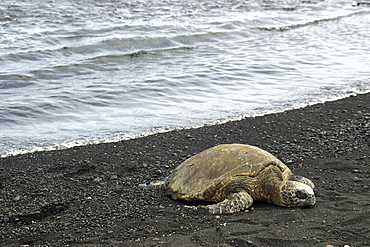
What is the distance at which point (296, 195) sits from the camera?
429 cm

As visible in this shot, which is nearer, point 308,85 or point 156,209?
point 156,209

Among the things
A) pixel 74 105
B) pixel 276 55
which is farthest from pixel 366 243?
pixel 276 55

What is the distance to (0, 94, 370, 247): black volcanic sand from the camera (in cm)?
383

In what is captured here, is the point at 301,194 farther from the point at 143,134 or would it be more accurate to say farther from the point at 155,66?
the point at 155,66

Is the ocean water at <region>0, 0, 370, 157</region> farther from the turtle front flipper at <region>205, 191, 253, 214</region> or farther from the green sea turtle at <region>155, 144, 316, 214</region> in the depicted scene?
the turtle front flipper at <region>205, 191, 253, 214</region>

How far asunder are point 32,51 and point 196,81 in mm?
5562

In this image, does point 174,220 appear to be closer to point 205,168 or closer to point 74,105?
point 205,168

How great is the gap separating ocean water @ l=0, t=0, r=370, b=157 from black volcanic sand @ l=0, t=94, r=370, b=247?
0.83 metres

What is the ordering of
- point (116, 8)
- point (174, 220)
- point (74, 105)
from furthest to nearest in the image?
point (116, 8), point (74, 105), point (174, 220)

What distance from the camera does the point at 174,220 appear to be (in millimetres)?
4164

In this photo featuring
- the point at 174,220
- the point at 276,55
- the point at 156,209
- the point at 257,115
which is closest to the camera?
the point at 174,220

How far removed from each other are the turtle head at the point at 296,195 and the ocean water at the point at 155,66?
334 cm

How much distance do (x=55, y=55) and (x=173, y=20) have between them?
6.48m

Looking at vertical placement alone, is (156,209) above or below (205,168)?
below
